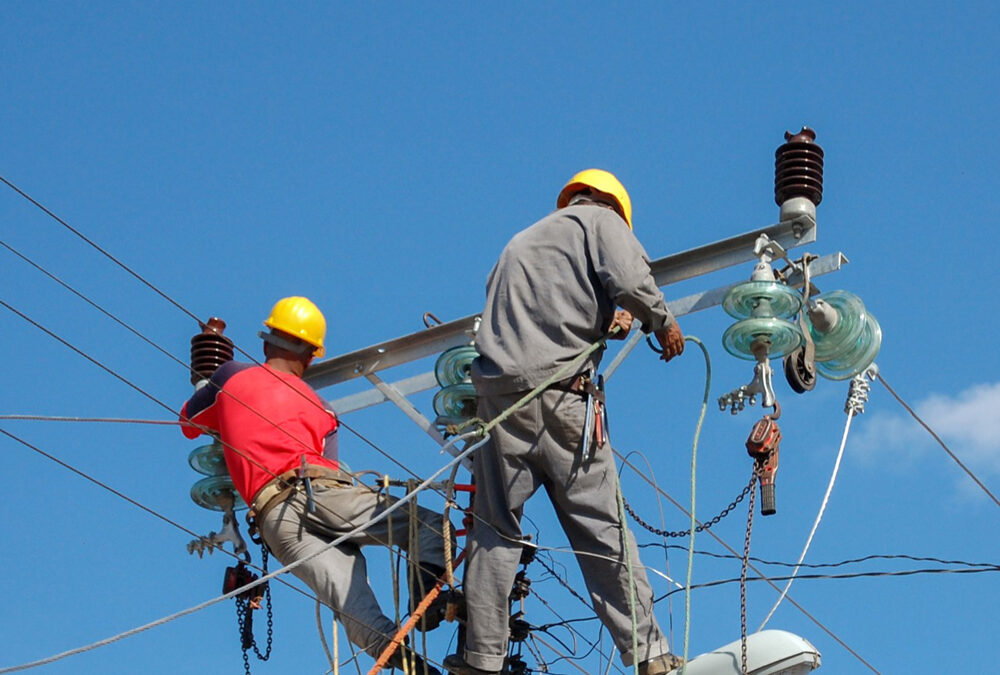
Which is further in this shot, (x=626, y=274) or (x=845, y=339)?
(x=845, y=339)

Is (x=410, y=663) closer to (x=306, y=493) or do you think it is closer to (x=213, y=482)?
(x=306, y=493)

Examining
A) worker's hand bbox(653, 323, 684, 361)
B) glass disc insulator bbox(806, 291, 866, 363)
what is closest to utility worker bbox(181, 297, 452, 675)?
worker's hand bbox(653, 323, 684, 361)

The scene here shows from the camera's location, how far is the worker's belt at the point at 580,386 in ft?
26.9

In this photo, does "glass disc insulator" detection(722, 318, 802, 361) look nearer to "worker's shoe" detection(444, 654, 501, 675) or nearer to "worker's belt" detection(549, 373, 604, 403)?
"worker's belt" detection(549, 373, 604, 403)

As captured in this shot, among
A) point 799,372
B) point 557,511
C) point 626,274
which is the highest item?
point 799,372

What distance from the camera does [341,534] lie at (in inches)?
358

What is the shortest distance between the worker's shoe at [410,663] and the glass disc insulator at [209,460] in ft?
5.95

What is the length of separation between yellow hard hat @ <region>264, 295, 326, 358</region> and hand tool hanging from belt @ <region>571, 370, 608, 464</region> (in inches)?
91.1

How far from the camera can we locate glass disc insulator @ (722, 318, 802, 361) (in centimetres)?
891

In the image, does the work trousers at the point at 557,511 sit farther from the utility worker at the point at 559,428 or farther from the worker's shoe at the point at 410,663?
the worker's shoe at the point at 410,663

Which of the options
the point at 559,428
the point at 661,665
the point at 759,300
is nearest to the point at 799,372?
the point at 759,300

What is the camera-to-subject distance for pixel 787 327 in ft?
29.3

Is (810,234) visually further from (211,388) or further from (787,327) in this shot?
(211,388)

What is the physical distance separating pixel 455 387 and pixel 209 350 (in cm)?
162
